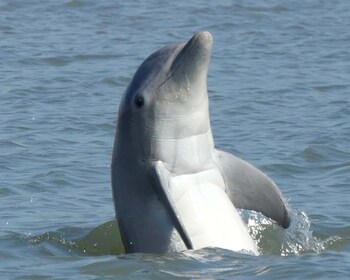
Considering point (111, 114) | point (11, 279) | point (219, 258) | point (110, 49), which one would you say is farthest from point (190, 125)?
point (110, 49)

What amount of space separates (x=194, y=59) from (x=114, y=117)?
6803mm

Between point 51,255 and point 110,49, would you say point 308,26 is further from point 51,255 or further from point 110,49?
point 51,255

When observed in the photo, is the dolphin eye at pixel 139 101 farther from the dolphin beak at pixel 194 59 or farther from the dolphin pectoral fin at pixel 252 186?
the dolphin pectoral fin at pixel 252 186

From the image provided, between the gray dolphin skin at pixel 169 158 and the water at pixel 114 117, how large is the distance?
0.65 ft

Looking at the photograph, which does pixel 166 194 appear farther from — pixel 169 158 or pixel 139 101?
pixel 139 101

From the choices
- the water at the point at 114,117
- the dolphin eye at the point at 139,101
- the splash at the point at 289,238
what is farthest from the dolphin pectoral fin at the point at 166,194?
the splash at the point at 289,238

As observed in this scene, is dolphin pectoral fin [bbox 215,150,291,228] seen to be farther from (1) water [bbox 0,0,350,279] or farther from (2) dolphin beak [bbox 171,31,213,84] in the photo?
(2) dolphin beak [bbox 171,31,213,84]

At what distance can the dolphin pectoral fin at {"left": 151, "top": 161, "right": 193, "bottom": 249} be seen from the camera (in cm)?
1004

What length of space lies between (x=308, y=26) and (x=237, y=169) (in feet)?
45.1

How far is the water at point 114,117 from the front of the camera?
10.7 metres

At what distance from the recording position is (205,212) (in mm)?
10539

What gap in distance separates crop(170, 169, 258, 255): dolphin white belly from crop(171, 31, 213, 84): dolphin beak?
730 millimetres

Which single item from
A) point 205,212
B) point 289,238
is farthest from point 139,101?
point 289,238

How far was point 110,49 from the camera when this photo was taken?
22078 millimetres
